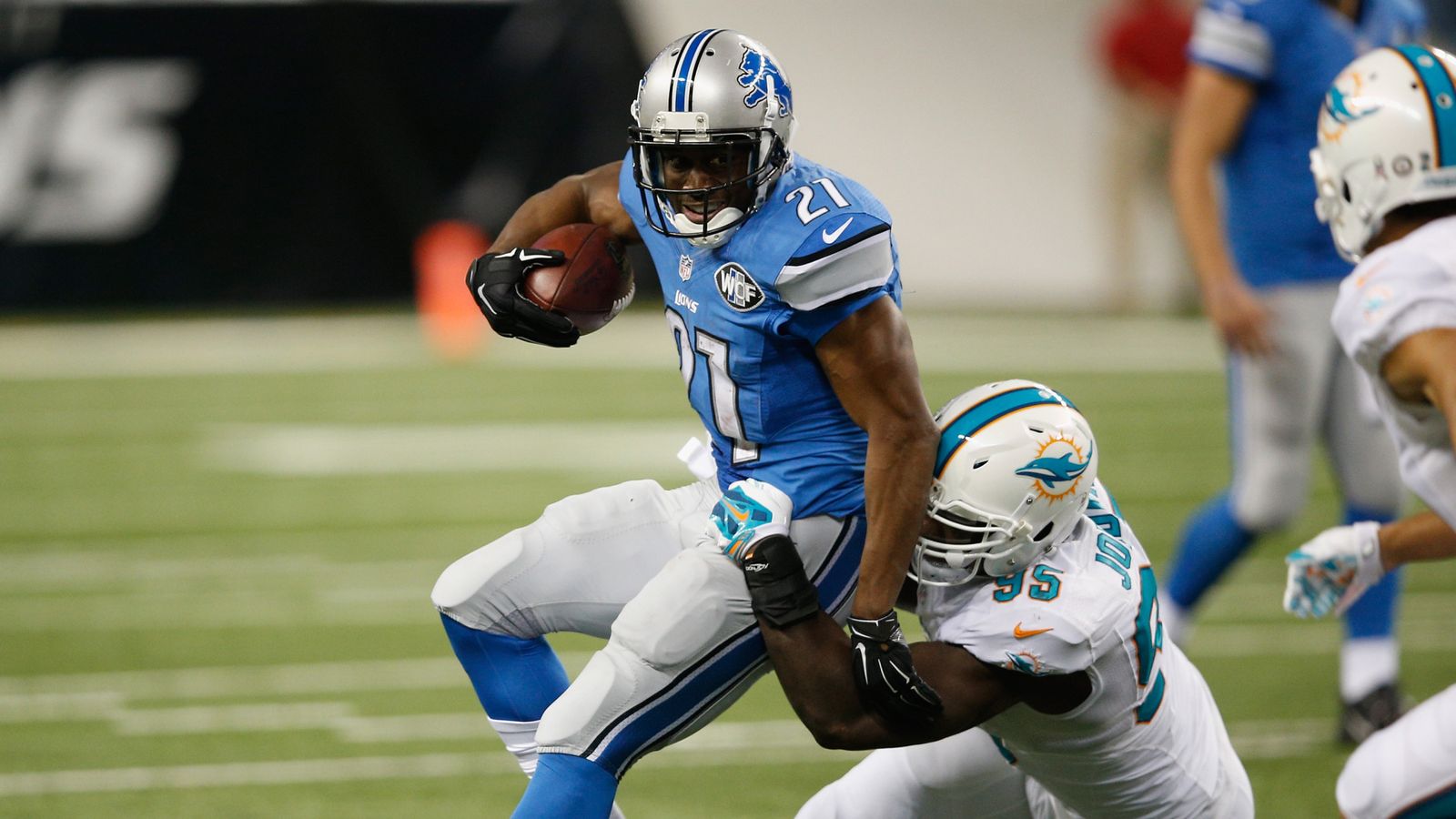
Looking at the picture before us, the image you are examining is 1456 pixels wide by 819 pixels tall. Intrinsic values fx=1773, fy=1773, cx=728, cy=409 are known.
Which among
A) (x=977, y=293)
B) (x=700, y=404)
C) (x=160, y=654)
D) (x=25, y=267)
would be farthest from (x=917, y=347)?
(x=700, y=404)

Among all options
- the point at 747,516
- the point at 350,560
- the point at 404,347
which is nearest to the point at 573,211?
the point at 747,516

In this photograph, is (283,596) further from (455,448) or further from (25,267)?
(25,267)

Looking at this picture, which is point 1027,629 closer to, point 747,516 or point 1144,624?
point 1144,624

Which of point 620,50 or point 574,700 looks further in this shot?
point 620,50

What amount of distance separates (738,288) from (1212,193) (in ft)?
6.17

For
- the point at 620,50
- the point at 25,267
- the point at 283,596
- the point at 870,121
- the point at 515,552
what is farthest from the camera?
the point at 870,121

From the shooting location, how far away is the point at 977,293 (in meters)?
14.2

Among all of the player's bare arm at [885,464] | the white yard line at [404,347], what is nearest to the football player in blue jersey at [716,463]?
the player's bare arm at [885,464]

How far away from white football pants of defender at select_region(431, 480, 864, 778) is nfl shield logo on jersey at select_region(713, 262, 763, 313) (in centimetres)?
34

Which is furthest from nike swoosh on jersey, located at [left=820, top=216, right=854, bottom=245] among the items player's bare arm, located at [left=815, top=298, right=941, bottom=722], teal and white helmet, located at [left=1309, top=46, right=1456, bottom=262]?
teal and white helmet, located at [left=1309, top=46, right=1456, bottom=262]

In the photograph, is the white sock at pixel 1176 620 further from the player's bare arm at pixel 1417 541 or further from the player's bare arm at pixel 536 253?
the player's bare arm at pixel 536 253

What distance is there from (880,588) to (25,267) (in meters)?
10.7

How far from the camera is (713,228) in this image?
105 inches

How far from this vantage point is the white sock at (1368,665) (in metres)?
3.95
